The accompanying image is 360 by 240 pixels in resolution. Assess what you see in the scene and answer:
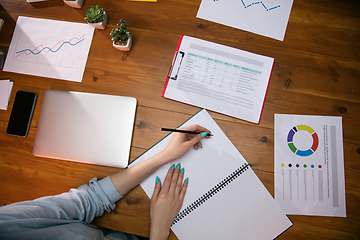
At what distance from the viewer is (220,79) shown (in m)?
0.96

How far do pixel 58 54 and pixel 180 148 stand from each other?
2.50 ft

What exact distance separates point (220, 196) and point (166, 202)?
9.3 inches

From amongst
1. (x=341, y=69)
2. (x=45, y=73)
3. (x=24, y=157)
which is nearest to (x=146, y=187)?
(x=24, y=157)

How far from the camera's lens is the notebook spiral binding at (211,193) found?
89 cm

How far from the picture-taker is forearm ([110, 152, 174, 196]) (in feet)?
2.88

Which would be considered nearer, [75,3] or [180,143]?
[180,143]

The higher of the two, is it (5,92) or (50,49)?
(50,49)

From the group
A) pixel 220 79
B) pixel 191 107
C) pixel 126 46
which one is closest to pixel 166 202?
pixel 191 107

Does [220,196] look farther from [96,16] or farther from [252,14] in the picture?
[96,16]

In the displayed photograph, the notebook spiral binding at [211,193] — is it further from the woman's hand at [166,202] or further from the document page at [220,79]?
the document page at [220,79]

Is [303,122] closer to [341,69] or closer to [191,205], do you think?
[341,69]

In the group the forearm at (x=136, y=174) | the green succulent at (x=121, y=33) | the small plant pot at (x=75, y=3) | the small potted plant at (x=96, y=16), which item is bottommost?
the forearm at (x=136, y=174)

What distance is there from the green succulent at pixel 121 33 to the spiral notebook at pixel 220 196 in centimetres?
48

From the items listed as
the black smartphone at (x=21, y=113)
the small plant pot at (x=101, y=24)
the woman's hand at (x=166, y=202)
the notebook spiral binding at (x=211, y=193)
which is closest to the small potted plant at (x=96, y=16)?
the small plant pot at (x=101, y=24)
